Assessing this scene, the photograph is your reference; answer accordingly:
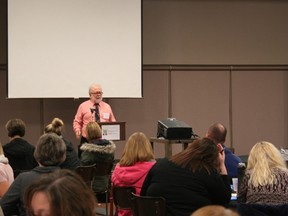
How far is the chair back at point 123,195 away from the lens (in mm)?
4750

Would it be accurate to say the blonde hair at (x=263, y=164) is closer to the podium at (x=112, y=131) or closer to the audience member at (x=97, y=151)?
the audience member at (x=97, y=151)

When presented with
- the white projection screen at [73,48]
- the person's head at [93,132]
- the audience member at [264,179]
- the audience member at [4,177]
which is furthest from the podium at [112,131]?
the audience member at [264,179]

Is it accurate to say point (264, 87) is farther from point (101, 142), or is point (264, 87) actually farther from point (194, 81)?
point (101, 142)

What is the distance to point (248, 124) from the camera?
33.2 ft

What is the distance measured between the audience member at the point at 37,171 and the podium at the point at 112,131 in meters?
3.32

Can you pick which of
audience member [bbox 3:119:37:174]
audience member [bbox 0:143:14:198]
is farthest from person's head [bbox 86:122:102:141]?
audience member [bbox 0:143:14:198]

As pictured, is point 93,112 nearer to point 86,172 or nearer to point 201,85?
point 86,172

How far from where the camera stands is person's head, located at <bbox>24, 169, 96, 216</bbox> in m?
1.74

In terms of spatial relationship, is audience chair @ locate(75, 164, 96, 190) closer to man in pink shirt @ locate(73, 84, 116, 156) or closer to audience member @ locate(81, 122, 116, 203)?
audience member @ locate(81, 122, 116, 203)

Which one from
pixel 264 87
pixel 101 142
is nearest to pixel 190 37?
pixel 264 87

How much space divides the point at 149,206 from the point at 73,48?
17.2ft

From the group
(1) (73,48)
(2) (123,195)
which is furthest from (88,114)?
(2) (123,195)

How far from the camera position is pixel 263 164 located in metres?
3.91

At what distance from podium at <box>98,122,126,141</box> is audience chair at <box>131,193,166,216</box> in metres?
3.09
